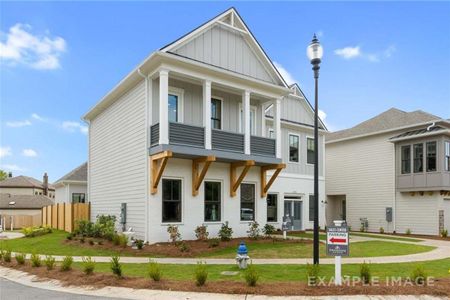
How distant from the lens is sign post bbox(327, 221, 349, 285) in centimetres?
821

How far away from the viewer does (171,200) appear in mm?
15859

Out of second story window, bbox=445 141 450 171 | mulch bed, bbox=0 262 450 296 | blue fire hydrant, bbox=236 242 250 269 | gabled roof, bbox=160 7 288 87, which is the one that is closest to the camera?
mulch bed, bbox=0 262 450 296

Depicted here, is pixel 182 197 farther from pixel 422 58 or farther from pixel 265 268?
pixel 422 58

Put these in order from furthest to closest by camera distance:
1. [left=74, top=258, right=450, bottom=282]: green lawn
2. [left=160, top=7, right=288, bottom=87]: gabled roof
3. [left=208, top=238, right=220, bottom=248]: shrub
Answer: [left=160, top=7, right=288, bottom=87]: gabled roof
[left=208, top=238, right=220, bottom=248]: shrub
[left=74, top=258, right=450, bottom=282]: green lawn

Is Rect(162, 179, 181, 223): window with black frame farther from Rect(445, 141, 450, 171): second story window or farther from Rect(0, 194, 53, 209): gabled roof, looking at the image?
Rect(0, 194, 53, 209): gabled roof

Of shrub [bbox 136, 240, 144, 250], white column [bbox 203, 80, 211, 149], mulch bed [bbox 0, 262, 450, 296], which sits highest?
white column [bbox 203, 80, 211, 149]

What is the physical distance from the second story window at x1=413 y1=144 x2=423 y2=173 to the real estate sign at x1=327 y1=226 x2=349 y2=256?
1833 cm

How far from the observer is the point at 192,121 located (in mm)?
16984

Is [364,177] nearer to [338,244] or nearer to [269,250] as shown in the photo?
[269,250]

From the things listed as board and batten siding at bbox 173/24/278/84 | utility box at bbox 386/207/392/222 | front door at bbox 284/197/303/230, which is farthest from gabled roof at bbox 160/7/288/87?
utility box at bbox 386/207/392/222

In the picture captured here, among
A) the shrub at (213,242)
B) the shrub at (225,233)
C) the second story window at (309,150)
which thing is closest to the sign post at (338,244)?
the shrub at (213,242)

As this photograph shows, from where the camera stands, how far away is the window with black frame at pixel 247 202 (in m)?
18.5

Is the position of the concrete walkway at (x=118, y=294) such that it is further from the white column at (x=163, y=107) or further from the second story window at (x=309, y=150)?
the second story window at (x=309, y=150)

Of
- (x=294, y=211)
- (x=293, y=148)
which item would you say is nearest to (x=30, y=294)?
(x=294, y=211)
